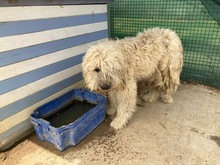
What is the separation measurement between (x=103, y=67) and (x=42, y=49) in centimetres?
83

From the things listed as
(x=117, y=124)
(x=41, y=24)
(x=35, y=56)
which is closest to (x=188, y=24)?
(x=117, y=124)

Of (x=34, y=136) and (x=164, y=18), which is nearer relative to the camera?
(x=34, y=136)

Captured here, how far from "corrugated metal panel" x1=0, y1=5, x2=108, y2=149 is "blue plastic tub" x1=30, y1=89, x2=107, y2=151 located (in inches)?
4.6

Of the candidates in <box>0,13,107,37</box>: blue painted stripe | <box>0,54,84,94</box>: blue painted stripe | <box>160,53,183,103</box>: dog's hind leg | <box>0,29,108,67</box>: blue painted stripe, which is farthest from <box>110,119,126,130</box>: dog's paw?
<box>0,13,107,37</box>: blue painted stripe

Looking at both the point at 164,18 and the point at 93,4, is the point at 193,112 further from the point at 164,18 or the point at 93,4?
the point at 93,4

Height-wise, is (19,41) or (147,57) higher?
(19,41)

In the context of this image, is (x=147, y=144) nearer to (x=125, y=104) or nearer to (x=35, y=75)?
(x=125, y=104)

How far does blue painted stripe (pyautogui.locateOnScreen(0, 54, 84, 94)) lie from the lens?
2154 millimetres

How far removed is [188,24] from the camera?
3.54m

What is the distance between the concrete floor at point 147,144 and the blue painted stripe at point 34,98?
0.44m

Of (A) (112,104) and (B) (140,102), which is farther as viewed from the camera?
(B) (140,102)

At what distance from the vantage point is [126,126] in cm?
270

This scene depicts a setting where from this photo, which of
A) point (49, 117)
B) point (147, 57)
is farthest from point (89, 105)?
point (147, 57)

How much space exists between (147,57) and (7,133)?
1917 millimetres
